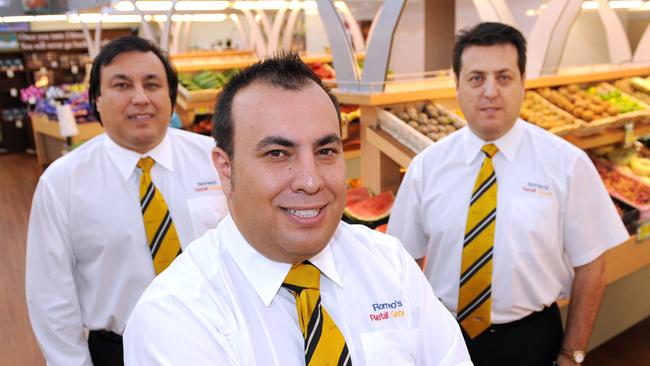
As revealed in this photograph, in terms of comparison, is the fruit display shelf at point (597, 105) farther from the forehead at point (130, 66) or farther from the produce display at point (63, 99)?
the produce display at point (63, 99)

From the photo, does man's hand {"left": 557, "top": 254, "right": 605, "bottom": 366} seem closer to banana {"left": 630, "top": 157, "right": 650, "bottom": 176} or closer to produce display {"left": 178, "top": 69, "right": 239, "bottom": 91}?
banana {"left": 630, "top": 157, "right": 650, "bottom": 176}

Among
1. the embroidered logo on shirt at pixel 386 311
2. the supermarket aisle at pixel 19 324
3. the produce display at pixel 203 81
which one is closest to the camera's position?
the embroidered logo on shirt at pixel 386 311

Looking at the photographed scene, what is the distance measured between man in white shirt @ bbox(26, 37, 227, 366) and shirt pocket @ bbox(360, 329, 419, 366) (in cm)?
113

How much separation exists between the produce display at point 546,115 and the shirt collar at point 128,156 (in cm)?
247

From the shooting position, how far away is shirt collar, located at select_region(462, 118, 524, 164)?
7.50ft

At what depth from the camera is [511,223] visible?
2.23m

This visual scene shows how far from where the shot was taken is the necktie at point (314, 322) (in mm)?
1197

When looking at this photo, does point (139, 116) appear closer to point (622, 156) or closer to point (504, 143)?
point (504, 143)

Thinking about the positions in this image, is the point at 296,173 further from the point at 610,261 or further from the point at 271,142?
the point at 610,261

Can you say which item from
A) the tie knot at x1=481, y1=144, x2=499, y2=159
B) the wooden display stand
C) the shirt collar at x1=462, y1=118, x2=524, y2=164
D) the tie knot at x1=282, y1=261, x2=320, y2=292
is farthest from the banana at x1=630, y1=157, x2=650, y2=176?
the wooden display stand

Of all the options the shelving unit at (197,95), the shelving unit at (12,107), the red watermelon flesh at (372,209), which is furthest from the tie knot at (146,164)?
the shelving unit at (12,107)

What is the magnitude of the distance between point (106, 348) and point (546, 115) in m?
3.13

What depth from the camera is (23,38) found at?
12.9 metres

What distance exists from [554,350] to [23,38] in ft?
45.5
